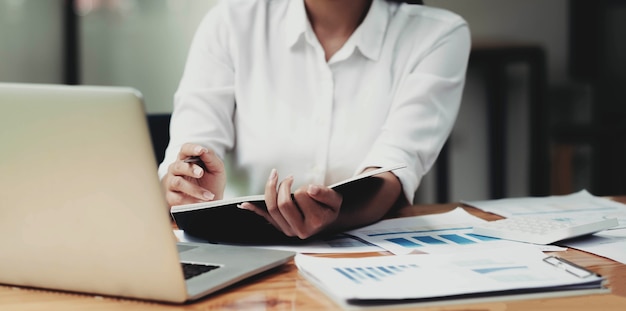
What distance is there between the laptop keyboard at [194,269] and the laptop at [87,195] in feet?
0.13

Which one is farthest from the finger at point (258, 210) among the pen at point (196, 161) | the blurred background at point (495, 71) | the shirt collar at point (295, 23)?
the blurred background at point (495, 71)

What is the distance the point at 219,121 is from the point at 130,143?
2.79 feet

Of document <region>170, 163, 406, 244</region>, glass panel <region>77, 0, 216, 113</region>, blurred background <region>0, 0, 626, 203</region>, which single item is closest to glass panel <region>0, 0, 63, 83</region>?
blurred background <region>0, 0, 626, 203</region>

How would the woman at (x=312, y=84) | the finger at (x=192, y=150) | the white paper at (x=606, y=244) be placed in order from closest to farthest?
the white paper at (x=606, y=244) < the finger at (x=192, y=150) < the woman at (x=312, y=84)

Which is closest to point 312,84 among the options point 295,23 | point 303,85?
point 303,85

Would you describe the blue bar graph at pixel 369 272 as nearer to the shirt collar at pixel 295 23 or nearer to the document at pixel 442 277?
the document at pixel 442 277

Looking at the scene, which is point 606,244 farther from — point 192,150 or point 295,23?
point 295,23

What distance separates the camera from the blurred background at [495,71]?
2.91m

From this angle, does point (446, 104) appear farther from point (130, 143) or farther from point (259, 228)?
point (130, 143)

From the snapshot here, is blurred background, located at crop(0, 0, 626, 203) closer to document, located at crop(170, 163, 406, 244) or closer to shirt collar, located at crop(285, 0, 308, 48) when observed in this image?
shirt collar, located at crop(285, 0, 308, 48)

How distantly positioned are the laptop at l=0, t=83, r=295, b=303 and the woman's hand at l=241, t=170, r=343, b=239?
0.74 feet

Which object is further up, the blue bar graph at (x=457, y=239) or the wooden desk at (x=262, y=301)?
the wooden desk at (x=262, y=301)

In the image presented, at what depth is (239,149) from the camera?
58.9 inches

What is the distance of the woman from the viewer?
1422 millimetres
